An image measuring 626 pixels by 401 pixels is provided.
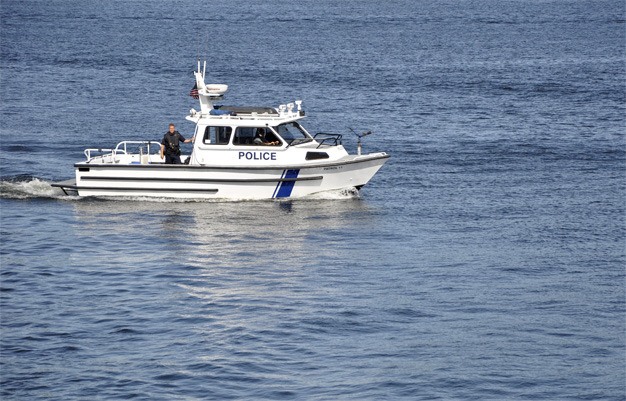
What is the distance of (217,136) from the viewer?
3281cm

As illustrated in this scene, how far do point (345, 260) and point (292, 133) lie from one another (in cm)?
633

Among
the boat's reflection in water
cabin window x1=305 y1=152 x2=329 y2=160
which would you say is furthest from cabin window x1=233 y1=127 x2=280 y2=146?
the boat's reflection in water

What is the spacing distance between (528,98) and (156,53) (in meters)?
28.1

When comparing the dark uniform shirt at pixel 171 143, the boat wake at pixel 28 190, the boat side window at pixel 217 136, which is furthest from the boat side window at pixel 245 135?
the boat wake at pixel 28 190

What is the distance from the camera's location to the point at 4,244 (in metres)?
29.8

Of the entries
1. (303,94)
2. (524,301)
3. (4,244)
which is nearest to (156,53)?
(303,94)

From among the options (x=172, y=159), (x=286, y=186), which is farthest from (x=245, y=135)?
(x=172, y=159)

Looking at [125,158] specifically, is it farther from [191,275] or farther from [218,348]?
[218,348]

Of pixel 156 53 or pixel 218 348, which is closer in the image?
pixel 218 348

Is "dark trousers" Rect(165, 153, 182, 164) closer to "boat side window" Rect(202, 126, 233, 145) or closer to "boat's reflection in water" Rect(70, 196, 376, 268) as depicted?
"boat side window" Rect(202, 126, 233, 145)

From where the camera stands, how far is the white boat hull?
3259 cm

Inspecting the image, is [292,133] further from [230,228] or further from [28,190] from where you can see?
[28,190]

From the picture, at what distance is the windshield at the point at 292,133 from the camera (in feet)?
108

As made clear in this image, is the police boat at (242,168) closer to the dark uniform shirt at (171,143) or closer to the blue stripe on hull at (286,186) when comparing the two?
the blue stripe on hull at (286,186)
